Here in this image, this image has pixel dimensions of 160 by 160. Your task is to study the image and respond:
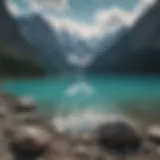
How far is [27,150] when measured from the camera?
112 centimetres

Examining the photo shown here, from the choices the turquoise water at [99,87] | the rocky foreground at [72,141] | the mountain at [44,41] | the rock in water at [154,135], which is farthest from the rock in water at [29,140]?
the rock in water at [154,135]

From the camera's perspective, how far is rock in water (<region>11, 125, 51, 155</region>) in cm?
112

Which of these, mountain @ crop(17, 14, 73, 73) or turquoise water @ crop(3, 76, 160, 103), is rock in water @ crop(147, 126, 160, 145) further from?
mountain @ crop(17, 14, 73, 73)

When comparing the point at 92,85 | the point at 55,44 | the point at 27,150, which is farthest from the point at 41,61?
the point at 27,150

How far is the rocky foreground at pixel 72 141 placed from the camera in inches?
44.1

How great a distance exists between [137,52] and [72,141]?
0.41 m

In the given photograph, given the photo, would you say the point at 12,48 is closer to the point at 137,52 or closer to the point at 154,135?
the point at 137,52

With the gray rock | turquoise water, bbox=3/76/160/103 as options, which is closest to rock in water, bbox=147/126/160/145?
turquoise water, bbox=3/76/160/103

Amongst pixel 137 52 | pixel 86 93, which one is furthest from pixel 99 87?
pixel 137 52

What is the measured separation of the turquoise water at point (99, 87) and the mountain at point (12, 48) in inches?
1.9

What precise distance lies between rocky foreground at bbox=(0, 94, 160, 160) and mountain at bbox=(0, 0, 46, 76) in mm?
159

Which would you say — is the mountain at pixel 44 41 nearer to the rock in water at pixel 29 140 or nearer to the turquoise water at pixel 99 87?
the turquoise water at pixel 99 87

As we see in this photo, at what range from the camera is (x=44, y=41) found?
1.24 metres

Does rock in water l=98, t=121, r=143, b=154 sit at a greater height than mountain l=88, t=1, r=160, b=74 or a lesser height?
lesser
